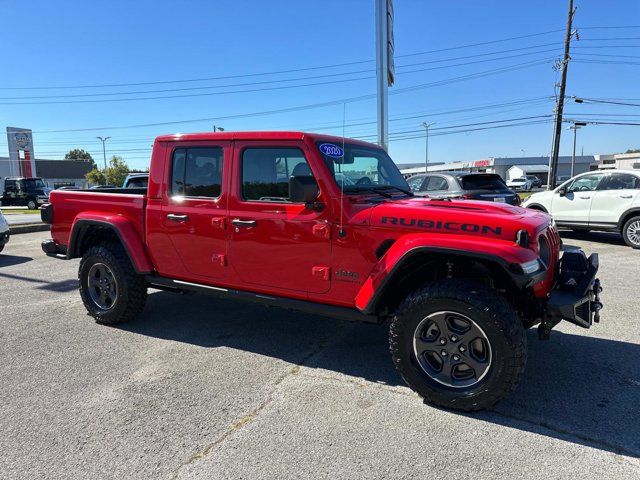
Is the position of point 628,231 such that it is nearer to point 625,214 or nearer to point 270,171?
point 625,214

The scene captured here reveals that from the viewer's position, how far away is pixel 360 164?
Result: 402cm

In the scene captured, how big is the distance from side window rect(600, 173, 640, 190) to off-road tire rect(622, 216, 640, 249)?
0.69 m

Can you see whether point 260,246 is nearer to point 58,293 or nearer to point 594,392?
point 594,392

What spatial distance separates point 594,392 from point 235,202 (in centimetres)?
311

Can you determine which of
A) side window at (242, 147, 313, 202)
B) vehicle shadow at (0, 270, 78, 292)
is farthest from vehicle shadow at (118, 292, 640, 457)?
vehicle shadow at (0, 270, 78, 292)

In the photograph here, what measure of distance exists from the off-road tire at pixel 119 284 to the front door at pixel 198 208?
1.95 feet

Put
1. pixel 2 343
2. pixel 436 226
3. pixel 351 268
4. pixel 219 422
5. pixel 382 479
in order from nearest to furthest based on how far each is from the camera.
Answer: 1. pixel 382 479
2. pixel 219 422
3. pixel 436 226
4. pixel 351 268
5. pixel 2 343

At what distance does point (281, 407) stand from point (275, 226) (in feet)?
4.53

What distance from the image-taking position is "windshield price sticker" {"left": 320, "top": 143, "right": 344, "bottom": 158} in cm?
365

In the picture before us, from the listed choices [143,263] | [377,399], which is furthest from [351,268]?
[143,263]

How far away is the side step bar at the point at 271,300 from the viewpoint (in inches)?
136

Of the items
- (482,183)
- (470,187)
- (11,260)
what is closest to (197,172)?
(470,187)

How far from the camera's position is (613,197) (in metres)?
9.58

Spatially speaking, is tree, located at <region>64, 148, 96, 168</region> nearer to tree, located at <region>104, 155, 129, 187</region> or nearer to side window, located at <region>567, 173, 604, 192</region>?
tree, located at <region>104, 155, 129, 187</region>
